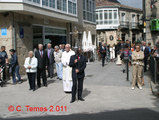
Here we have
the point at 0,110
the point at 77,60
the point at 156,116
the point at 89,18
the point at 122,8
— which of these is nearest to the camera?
the point at 156,116

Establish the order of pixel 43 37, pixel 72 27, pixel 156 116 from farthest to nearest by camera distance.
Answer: pixel 72 27
pixel 43 37
pixel 156 116

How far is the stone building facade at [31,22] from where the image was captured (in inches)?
487

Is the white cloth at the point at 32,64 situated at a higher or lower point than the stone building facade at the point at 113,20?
lower

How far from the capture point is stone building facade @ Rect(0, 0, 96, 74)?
487 inches

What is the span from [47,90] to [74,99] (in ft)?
7.52

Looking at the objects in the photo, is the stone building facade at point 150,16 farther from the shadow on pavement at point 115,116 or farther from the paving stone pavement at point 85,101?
the shadow on pavement at point 115,116

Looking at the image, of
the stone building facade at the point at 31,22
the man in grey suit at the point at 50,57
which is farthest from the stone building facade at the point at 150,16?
the man in grey suit at the point at 50,57

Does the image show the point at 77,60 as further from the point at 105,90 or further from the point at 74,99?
the point at 105,90

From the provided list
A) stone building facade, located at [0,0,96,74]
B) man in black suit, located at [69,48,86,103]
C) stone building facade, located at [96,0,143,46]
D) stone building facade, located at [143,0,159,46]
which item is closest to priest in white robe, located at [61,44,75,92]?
man in black suit, located at [69,48,86,103]

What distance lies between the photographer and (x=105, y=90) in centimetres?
922

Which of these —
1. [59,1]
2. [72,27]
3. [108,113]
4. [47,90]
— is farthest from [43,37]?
[108,113]

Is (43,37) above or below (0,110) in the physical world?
above

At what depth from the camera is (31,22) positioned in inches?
558

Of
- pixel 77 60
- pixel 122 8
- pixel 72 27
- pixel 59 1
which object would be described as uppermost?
pixel 122 8
